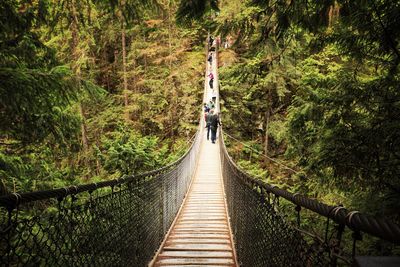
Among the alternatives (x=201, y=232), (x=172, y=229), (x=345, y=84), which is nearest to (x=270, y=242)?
(x=345, y=84)

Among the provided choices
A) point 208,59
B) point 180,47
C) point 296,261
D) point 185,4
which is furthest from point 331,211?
point 208,59

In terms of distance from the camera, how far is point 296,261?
4.32 feet

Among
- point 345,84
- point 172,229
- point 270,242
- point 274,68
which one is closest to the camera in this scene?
point 270,242

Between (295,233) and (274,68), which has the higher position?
(274,68)

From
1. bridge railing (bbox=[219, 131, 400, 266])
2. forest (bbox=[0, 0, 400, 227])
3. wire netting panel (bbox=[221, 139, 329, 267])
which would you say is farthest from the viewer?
forest (bbox=[0, 0, 400, 227])

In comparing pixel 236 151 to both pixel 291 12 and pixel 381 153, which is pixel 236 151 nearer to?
pixel 381 153

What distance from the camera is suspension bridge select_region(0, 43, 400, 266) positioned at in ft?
3.43

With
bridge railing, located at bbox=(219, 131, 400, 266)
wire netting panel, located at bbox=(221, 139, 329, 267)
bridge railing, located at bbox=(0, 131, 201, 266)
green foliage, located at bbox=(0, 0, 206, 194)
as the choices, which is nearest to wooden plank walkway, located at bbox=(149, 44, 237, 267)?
bridge railing, located at bbox=(0, 131, 201, 266)

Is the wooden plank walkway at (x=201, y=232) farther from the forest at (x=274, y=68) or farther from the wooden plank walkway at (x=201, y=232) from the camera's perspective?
the forest at (x=274, y=68)

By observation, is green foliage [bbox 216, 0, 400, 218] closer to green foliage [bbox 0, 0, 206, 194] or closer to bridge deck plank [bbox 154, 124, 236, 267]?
green foliage [bbox 0, 0, 206, 194]

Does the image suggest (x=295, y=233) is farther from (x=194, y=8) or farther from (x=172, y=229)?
(x=172, y=229)

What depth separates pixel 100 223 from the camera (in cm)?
185

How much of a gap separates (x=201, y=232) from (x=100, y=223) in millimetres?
2547

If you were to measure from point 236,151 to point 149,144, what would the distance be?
5.63 meters
